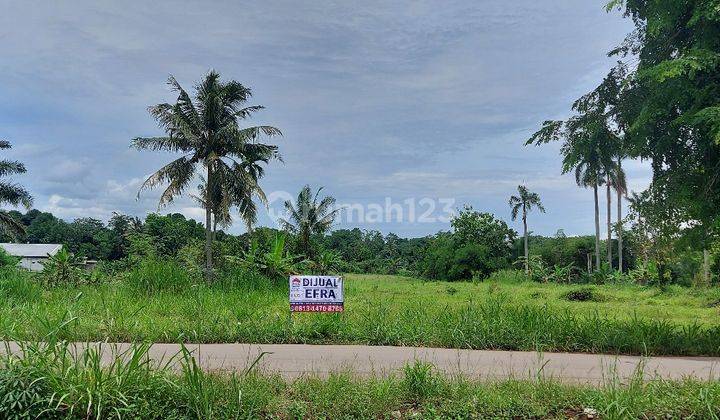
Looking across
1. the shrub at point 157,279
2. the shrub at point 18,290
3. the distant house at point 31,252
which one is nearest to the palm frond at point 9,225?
the shrub at point 18,290

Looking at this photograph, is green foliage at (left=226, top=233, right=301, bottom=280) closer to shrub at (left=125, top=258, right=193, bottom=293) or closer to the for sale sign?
shrub at (left=125, top=258, right=193, bottom=293)

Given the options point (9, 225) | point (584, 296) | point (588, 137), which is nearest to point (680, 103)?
point (588, 137)

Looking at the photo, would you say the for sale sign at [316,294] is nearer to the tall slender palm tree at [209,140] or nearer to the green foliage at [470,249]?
the tall slender palm tree at [209,140]

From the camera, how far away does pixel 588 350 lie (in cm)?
805

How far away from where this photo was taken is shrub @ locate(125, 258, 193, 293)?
14.2 metres

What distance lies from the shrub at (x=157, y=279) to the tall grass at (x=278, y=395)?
10.00 metres

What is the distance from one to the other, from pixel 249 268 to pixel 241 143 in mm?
7738

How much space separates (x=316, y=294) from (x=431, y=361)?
3.09m

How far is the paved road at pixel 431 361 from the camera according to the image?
6.27m

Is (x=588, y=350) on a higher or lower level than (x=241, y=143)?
lower

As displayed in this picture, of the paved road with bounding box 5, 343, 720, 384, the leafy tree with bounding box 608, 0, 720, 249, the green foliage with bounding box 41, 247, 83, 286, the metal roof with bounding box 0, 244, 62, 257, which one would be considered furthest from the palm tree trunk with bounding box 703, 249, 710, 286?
the metal roof with bounding box 0, 244, 62, 257

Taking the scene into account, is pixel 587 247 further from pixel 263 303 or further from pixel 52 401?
pixel 52 401

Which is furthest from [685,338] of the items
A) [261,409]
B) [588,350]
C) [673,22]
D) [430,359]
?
[261,409]

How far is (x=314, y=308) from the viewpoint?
9305 millimetres
